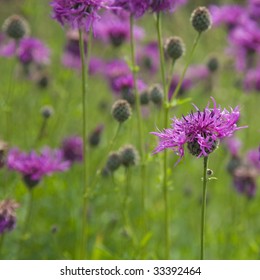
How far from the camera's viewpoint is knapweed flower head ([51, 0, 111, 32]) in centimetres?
304

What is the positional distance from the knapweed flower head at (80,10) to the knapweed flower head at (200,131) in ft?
2.98

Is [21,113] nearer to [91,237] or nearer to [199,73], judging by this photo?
[91,237]

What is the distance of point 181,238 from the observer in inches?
222

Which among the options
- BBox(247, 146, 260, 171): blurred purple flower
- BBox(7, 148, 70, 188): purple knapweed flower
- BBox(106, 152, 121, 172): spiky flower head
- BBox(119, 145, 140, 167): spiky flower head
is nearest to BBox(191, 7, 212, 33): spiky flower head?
BBox(119, 145, 140, 167): spiky flower head

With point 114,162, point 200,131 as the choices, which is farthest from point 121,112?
point 200,131

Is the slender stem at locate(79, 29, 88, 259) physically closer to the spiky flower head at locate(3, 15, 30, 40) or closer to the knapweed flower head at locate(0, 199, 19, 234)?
the knapweed flower head at locate(0, 199, 19, 234)

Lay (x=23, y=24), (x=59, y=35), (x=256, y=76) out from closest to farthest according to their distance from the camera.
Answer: (x=23, y=24)
(x=256, y=76)
(x=59, y=35)

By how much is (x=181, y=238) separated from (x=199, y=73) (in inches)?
98.4

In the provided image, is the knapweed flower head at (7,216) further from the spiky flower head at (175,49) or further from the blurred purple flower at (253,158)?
the blurred purple flower at (253,158)

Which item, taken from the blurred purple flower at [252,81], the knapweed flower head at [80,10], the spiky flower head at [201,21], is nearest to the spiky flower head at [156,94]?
the spiky flower head at [201,21]

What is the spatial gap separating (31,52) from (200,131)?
352 cm

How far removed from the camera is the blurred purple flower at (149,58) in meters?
5.95

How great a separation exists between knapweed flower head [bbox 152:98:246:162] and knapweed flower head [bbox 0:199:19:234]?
1.26 m
